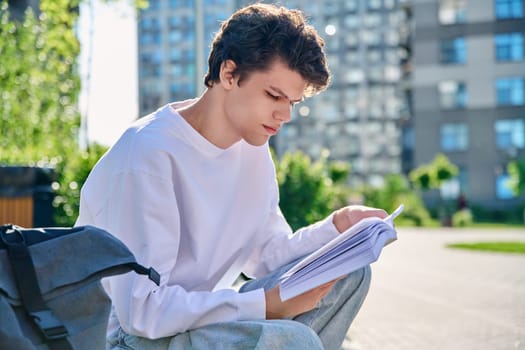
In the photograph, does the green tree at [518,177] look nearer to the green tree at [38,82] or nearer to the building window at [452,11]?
the building window at [452,11]

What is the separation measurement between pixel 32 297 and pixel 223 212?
1.05 meters

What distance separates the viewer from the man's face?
7.87 feet

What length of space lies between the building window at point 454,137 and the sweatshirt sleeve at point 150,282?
47890 millimetres

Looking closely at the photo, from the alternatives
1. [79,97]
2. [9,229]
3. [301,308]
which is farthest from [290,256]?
[79,97]

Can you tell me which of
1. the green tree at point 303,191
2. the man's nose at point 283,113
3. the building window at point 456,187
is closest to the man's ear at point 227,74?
the man's nose at point 283,113

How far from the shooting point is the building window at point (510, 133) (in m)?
47.9

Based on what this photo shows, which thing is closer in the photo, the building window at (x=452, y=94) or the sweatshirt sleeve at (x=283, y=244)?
the sweatshirt sleeve at (x=283, y=244)

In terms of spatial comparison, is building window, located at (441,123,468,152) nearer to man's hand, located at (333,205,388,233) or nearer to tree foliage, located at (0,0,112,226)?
tree foliage, located at (0,0,112,226)

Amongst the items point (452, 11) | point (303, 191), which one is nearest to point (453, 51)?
point (452, 11)

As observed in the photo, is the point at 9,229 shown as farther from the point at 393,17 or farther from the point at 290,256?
the point at 393,17

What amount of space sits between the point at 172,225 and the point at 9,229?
0.67 meters

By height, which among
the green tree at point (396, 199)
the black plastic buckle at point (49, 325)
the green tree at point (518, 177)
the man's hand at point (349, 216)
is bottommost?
the green tree at point (396, 199)

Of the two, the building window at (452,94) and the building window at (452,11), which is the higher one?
the building window at (452,11)

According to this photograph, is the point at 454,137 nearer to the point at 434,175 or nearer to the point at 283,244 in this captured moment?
the point at 434,175
